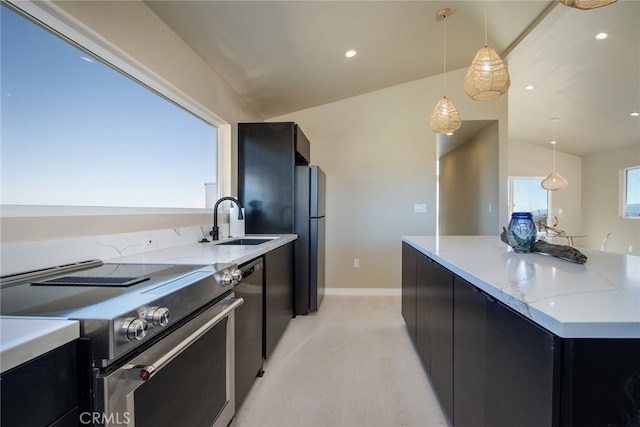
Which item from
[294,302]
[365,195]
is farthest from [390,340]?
[365,195]

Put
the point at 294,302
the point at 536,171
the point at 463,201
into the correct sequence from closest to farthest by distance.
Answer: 1. the point at 294,302
2. the point at 463,201
3. the point at 536,171

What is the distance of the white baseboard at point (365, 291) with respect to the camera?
4035 millimetres

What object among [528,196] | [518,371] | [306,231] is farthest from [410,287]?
[528,196]

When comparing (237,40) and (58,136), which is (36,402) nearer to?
(58,136)

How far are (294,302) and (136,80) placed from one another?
2.40m

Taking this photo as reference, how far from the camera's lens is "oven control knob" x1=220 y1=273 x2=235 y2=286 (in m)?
1.26

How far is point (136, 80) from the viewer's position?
1760 mm

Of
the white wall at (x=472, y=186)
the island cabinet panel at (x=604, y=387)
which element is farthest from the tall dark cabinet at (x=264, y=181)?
the white wall at (x=472, y=186)

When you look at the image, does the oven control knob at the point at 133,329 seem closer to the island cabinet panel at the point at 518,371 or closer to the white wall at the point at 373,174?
→ the island cabinet panel at the point at 518,371

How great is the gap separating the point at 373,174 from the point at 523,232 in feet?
8.51

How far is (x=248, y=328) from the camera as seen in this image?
65.5 inches

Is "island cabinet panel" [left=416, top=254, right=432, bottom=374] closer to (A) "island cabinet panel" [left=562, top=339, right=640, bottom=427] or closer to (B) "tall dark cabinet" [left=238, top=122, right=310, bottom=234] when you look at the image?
(A) "island cabinet panel" [left=562, top=339, right=640, bottom=427]

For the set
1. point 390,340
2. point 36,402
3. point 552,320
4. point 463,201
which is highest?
point 463,201

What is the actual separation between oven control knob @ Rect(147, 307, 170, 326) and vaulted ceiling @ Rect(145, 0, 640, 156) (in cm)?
187
